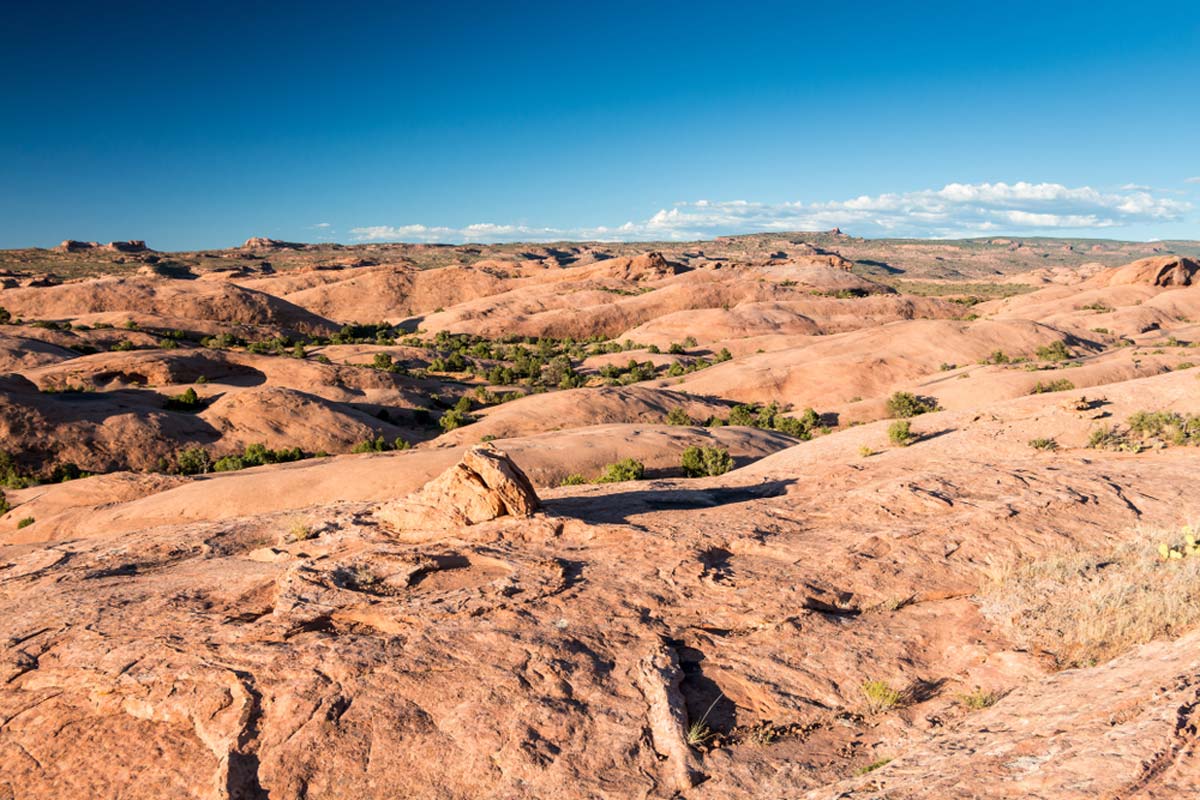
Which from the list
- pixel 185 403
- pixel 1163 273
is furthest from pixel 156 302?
pixel 1163 273

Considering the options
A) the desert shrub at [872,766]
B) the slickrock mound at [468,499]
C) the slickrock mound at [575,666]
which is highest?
the slickrock mound at [468,499]

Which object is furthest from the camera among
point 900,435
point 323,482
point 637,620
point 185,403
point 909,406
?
point 185,403

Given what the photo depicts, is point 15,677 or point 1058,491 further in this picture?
point 1058,491

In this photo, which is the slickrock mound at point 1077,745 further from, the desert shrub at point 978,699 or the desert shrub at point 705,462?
the desert shrub at point 705,462

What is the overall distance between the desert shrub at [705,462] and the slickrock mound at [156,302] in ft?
164

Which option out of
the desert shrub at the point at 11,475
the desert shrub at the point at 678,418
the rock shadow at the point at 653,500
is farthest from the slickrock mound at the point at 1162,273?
the desert shrub at the point at 11,475

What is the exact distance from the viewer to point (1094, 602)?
8.09 meters

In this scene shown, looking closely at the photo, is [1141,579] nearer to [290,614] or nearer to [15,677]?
[290,614]

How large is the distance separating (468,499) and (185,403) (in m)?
26.6

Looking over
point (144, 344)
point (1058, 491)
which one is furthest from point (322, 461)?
point (144, 344)

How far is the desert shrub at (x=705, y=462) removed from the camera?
70.0ft

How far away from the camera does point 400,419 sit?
3428cm

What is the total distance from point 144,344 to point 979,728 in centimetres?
5069

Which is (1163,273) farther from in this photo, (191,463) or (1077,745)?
(191,463)
